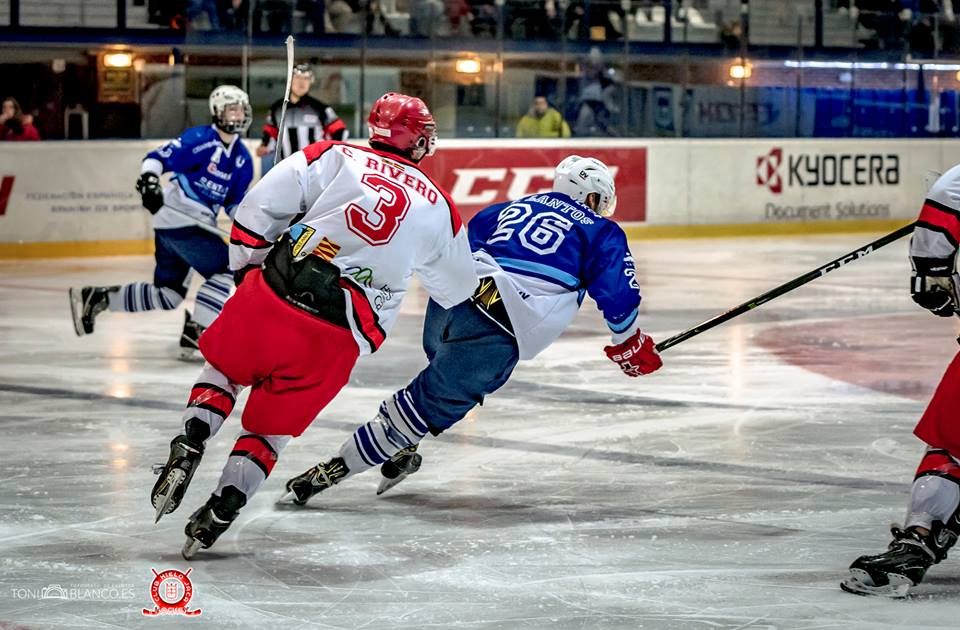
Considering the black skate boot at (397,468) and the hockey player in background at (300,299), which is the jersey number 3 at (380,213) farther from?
the black skate boot at (397,468)

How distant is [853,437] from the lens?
6.02m

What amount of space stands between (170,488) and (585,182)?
161cm

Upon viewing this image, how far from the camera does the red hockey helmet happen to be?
14.3 feet

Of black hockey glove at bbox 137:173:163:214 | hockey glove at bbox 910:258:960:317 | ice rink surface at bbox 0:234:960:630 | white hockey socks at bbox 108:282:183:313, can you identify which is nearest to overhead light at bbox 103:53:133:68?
ice rink surface at bbox 0:234:960:630

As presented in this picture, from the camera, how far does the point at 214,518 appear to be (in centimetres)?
407

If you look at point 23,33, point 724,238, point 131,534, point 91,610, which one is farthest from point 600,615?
point 724,238

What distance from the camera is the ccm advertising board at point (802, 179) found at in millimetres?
16125

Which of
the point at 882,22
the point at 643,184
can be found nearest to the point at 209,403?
the point at 643,184

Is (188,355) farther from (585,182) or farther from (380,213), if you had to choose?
(380,213)

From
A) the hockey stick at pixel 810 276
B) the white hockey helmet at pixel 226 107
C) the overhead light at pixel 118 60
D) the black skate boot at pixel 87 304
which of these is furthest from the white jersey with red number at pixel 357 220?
the overhead light at pixel 118 60

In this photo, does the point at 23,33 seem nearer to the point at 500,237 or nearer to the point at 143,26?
the point at 143,26

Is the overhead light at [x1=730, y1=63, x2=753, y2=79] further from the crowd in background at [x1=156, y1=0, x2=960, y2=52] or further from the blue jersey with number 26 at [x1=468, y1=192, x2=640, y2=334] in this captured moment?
the blue jersey with number 26 at [x1=468, y1=192, x2=640, y2=334]

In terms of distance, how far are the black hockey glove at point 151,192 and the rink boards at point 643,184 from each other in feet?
17.5

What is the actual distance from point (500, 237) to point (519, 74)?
11311 mm
